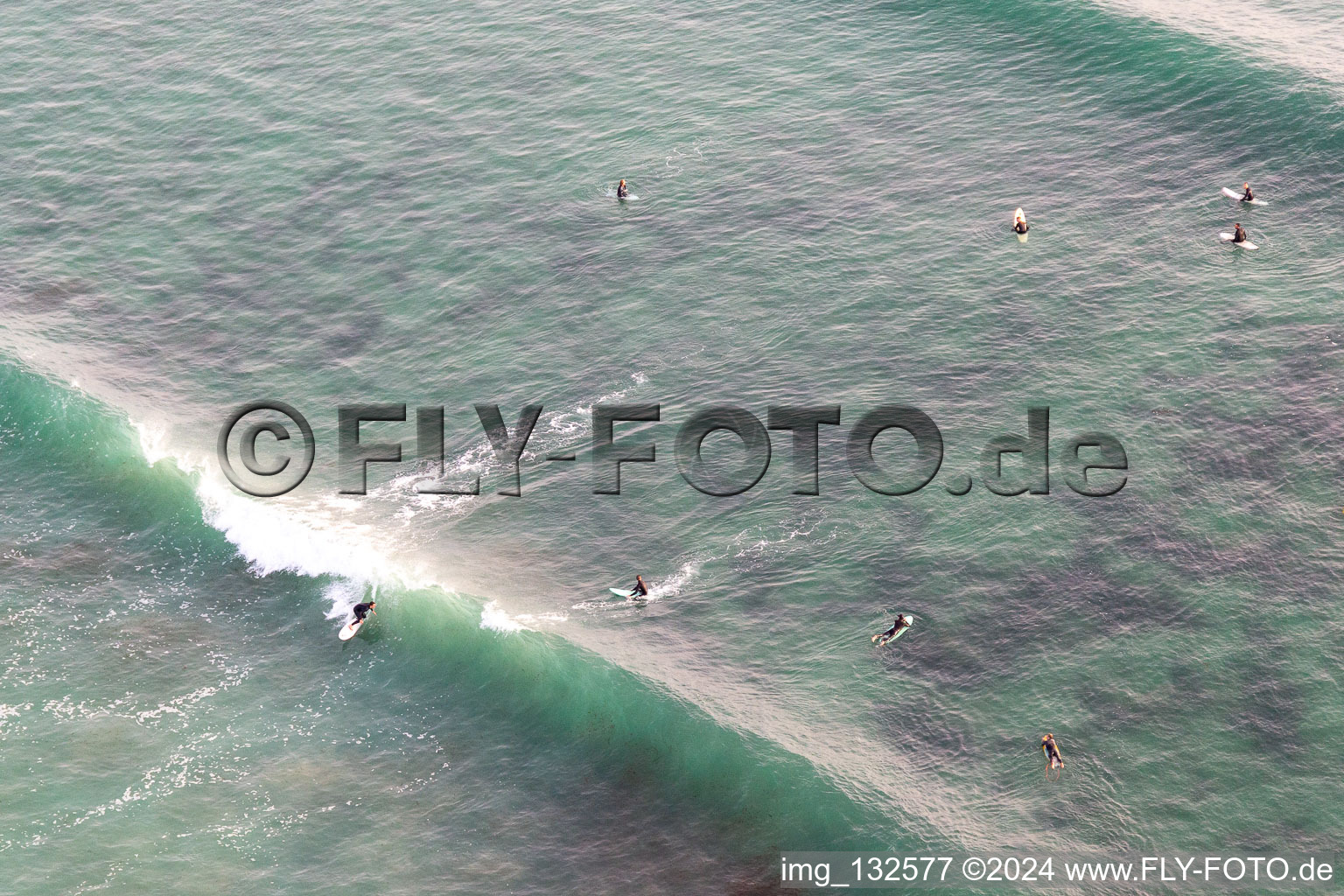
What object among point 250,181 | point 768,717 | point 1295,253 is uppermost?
point 250,181

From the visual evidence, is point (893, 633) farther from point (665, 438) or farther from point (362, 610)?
point (362, 610)

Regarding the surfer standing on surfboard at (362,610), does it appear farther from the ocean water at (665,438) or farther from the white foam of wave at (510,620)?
the white foam of wave at (510,620)

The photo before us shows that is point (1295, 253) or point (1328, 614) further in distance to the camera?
point (1295, 253)

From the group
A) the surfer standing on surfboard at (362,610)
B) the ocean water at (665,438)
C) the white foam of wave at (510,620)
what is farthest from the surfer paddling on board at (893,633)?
the surfer standing on surfboard at (362,610)

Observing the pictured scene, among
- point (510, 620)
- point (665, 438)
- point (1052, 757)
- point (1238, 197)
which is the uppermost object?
point (1238, 197)

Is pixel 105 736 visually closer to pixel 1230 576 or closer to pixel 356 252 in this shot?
pixel 356 252

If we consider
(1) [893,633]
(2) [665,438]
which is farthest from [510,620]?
(1) [893,633]

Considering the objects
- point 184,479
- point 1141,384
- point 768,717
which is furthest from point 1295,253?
point 184,479
